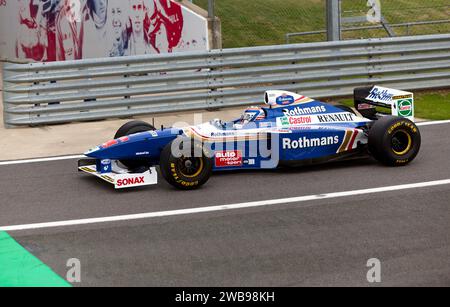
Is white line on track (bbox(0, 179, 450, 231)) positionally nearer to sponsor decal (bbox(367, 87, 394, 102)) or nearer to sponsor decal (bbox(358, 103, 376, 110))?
sponsor decal (bbox(367, 87, 394, 102))

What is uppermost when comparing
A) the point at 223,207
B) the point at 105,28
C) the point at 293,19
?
the point at 293,19

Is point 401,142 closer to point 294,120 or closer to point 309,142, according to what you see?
point 309,142

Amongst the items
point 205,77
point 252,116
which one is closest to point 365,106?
point 252,116

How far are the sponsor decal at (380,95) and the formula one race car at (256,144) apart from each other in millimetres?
473

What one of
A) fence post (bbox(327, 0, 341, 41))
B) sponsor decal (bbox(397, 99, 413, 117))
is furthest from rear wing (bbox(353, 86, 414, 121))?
fence post (bbox(327, 0, 341, 41))

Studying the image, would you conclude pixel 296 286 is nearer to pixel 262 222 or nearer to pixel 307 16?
pixel 262 222

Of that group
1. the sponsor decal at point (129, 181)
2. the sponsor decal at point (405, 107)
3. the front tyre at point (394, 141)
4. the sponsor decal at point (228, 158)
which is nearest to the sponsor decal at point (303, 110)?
the front tyre at point (394, 141)

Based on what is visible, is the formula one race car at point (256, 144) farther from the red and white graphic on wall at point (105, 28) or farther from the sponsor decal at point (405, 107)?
the red and white graphic on wall at point (105, 28)

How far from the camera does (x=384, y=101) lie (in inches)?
458

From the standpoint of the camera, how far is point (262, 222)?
8805 millimetres

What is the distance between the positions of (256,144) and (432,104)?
5.56 m

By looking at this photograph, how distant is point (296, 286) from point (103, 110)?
784 centimetres

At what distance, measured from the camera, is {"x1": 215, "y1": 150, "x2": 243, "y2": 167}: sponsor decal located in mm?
10461

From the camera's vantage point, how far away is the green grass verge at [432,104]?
1416cm
